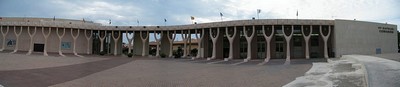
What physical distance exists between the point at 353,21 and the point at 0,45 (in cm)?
4611

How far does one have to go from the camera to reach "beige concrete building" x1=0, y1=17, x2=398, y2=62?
36312 millimetres

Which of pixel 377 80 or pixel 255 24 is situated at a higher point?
pixel 255 24

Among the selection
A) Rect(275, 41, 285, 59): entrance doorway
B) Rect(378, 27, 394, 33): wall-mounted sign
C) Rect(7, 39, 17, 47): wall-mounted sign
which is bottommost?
Rect(275, 41, 285, 59): entrance doorway

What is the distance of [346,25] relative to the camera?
120 ft

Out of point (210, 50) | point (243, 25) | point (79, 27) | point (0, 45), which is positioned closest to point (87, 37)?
point (79, 27)

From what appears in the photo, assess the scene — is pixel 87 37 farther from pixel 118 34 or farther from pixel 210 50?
pixel 210 50

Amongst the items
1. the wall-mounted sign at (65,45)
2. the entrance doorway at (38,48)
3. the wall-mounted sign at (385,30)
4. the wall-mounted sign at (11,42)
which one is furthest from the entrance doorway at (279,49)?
the wall-mounted sign at (11,42)

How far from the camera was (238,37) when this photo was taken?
41.2 metres

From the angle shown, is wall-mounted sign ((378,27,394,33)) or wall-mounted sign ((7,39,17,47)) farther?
wall-mounted sign ((7,39,17,47))

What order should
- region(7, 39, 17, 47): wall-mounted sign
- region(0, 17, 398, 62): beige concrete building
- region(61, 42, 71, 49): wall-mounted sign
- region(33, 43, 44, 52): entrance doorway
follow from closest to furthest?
1. region(0, 17, 398, 62): beige concrete building
2. region(7, 39, 17, 47): wall-mounted sign
3. region(33, 43, 44, 52): entrance doorway
4. region(61, 42, 71, 49): wall-mounted sign

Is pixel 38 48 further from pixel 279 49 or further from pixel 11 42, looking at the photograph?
pixel 279 49

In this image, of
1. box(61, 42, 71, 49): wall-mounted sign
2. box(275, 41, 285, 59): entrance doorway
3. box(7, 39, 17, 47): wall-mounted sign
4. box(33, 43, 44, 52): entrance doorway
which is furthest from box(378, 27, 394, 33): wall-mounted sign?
box(7, 39, 17, 47): wall-mounted sign

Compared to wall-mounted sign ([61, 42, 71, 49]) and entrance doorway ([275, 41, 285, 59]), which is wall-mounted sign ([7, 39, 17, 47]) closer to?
wall-mounted sign ([61, 42, 71, 49])

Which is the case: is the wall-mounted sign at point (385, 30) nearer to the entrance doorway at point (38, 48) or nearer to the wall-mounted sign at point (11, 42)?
the entrance doorway at point (38, 48)
